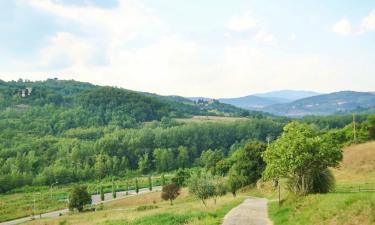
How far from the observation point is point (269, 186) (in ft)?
224

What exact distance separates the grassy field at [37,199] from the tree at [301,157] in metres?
70.3

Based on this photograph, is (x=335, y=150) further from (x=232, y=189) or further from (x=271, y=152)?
(x=232, y=189)

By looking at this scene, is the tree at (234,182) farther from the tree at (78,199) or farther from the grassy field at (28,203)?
the grassy field at (28,203)

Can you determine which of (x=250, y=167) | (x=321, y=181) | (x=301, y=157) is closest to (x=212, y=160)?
(x=250, y=167)

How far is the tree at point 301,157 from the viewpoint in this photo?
34.1m

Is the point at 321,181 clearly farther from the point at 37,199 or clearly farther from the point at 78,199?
the point at 37,199

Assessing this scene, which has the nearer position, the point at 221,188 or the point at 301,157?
the point at 301,157

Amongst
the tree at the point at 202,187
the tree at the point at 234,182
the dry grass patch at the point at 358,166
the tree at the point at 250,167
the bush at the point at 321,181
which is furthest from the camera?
the tree at the point at 250,167

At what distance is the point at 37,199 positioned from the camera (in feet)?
361

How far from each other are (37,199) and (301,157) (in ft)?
299

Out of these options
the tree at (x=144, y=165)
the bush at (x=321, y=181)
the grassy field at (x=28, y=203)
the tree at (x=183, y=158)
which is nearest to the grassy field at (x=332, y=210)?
the bush at (x=321, y=181)

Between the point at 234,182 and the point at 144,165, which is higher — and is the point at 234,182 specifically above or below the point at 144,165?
above

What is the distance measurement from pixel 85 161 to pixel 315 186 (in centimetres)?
13819

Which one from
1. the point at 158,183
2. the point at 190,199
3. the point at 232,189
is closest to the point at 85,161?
the point at 158,183
